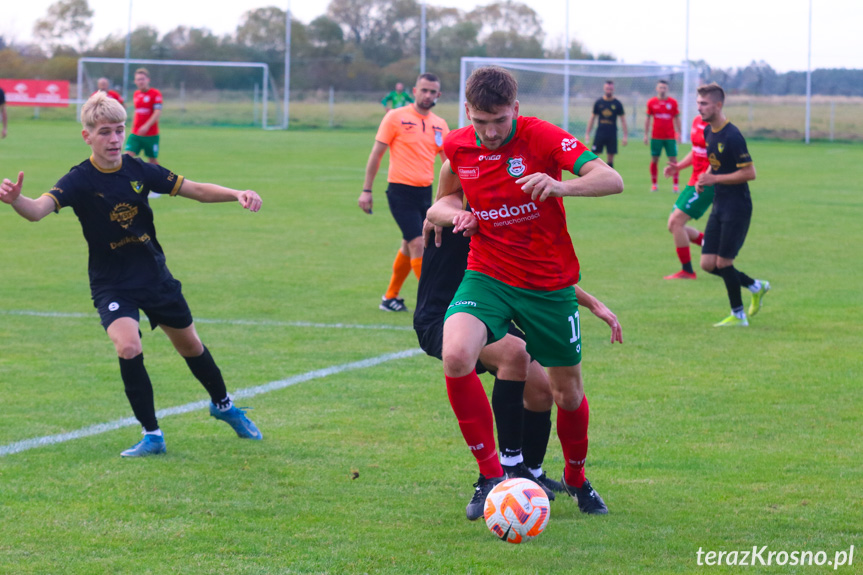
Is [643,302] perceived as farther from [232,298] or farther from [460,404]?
[460,404]

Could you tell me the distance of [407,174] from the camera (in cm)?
1014

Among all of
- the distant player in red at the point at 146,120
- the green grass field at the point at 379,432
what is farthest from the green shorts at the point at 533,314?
the distant player in red at the point at 146,120

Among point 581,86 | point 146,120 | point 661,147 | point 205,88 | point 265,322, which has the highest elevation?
point 205,88

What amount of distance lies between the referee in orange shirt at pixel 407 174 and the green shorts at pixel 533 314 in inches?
210

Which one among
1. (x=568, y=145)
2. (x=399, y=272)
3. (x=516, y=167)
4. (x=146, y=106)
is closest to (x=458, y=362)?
(x=516, y=167)

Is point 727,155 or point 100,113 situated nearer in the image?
point 100,113

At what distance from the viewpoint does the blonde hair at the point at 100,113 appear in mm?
5473

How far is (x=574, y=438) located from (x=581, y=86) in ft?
116

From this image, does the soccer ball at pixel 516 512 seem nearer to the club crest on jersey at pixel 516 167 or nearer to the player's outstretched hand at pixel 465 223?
A: the player's outstretched hand at pixel 465 223

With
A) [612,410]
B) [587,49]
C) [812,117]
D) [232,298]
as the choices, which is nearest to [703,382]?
[612,410]

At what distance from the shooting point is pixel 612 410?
6562 mm

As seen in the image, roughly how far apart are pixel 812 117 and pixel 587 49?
1660cm

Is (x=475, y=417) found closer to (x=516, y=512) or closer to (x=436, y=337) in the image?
(x=516, y=512)

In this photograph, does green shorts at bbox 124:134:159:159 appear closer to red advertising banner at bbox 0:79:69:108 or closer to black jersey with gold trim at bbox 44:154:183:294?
black jersey with gold trim at bbox 44:154:183:294
